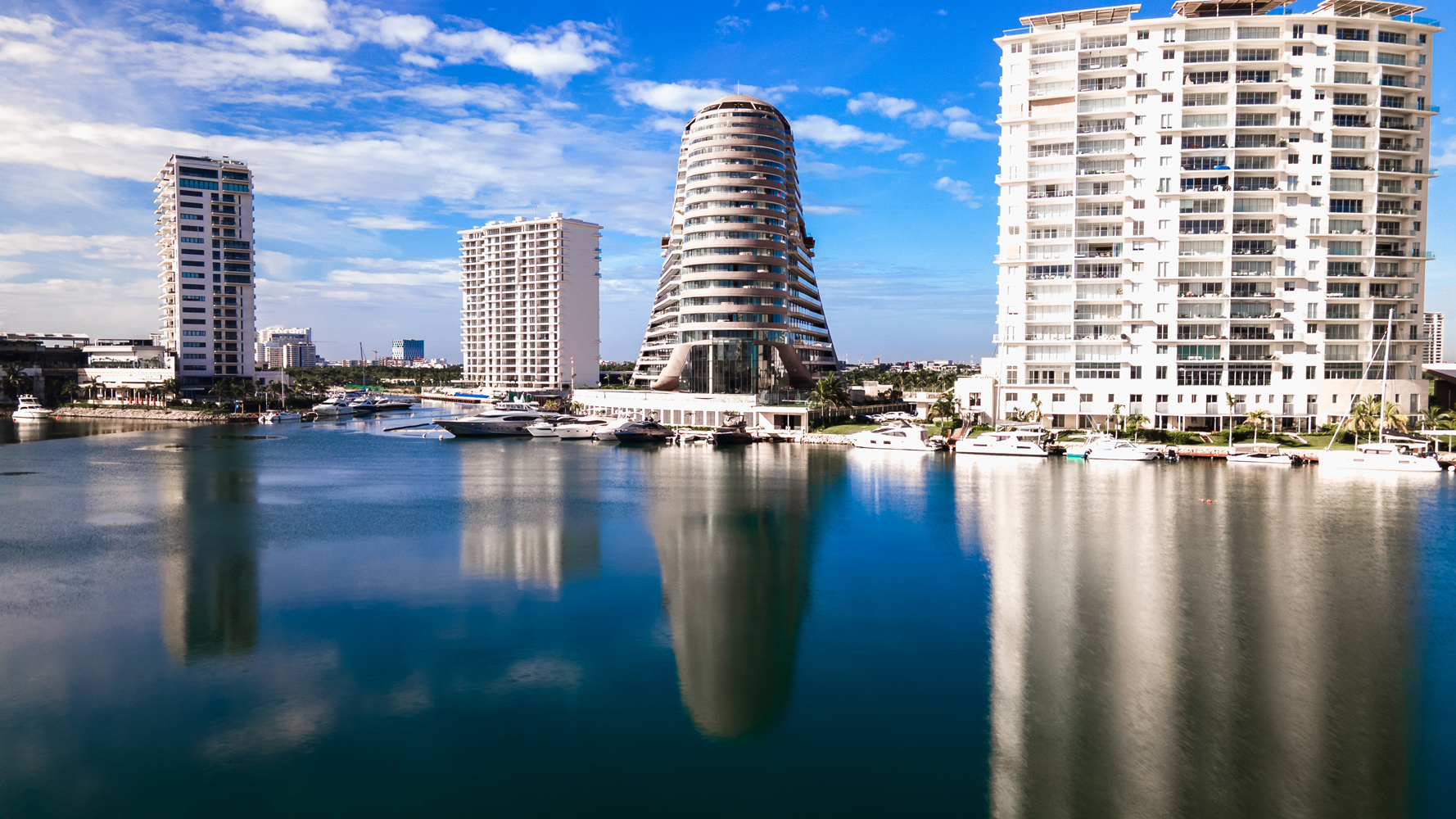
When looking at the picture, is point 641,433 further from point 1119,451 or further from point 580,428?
point 1119,451

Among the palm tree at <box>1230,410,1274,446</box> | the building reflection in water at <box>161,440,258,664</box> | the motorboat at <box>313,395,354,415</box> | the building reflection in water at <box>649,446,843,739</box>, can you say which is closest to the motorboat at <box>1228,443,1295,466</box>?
the palm tree at <box>1230,410,1274,446</box>

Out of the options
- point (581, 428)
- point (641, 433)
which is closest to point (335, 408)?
point (581, 428)

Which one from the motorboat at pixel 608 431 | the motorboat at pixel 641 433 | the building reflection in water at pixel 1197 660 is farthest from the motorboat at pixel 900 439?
the building reflection in water at pixel 1197 660

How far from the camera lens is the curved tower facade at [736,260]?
4454 inches

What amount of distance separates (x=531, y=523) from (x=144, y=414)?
119m

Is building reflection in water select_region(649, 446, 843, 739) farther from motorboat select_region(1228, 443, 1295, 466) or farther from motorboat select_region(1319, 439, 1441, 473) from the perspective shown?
motorboat select_region(1319, 439, 1441, 473)

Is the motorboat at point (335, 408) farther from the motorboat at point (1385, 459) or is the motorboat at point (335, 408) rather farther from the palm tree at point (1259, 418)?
the motorboat at point (1385, 459)

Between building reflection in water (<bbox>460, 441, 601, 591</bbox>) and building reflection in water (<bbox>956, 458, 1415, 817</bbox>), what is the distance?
705 inches

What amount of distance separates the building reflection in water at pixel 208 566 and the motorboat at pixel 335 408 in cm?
7555

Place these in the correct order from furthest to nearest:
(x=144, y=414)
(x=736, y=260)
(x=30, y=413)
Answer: (x=144, y=414), (x=30, y=413), (x=736, y=260)

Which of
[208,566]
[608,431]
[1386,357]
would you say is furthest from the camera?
[608,431]

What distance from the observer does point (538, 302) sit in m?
181

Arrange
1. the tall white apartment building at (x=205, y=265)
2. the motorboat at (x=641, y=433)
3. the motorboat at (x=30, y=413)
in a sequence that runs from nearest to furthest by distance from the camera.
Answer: the motorboat at (x=641, y=433) → the motorboat at (x=30, y=413) → the tall white apartment building at (x=205, y=265)

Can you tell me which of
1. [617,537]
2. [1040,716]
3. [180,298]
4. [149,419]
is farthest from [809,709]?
[180,298]
